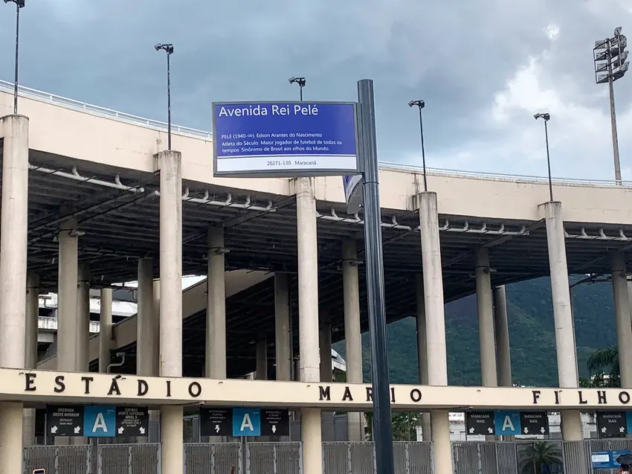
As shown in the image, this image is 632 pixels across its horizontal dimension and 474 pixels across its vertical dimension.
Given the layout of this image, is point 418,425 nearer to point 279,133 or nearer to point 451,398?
point 451,398

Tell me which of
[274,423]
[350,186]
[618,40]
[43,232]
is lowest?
[274,423]

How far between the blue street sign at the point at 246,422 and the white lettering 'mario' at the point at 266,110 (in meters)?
28.9

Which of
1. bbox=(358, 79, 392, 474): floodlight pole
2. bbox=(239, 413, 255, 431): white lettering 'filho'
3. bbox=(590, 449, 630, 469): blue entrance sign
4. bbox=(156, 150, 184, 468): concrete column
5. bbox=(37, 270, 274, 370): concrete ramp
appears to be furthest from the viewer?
bbox=(37, 270, 274, 370): concrete ramp

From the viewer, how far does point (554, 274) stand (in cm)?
4903

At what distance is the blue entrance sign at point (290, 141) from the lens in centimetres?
1250

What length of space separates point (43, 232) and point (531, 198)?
25.6 metres

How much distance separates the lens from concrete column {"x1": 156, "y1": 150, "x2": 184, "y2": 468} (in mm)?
36969

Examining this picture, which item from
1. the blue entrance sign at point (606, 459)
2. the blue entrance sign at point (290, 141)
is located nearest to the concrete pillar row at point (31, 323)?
the blue entrance sign at point (606, 459)

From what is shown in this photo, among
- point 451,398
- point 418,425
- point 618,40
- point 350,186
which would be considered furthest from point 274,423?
point 418,425

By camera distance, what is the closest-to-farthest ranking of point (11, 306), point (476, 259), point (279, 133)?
point (279, 133), point (11, 306), point (476, 259)

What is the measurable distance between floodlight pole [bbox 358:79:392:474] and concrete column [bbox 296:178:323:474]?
1140 inches

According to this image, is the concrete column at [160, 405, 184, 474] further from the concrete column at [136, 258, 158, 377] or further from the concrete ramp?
the concrete ramp

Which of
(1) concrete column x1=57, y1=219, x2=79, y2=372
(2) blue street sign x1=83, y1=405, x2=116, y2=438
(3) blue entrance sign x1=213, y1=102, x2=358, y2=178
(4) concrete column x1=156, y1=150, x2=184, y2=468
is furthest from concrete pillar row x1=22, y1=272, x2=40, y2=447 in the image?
(3) blue entrance sign x1=213, y1=102, x2=358, y2=178

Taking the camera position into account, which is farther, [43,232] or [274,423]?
[43,232]
